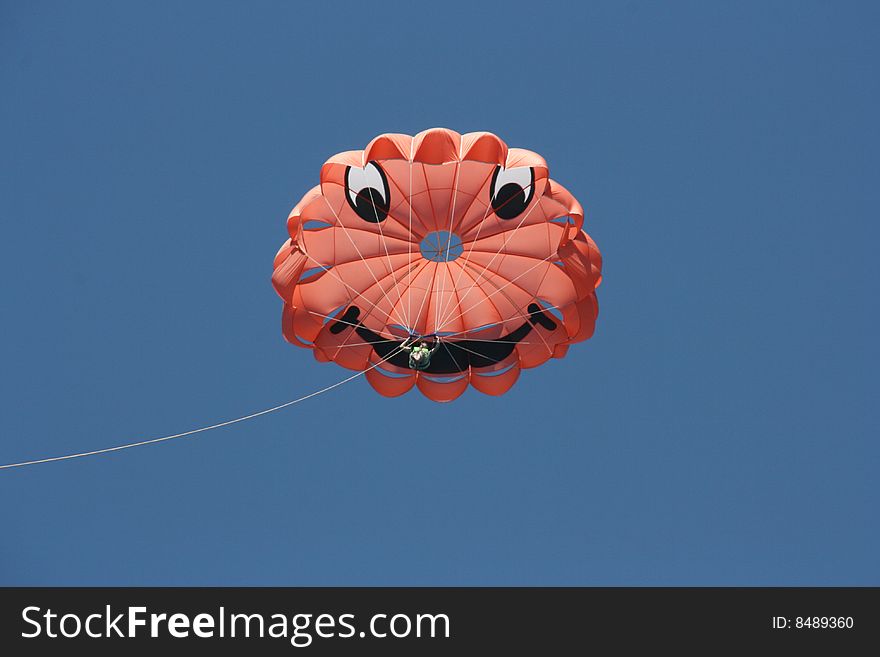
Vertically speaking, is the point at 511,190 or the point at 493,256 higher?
the point at 511,190

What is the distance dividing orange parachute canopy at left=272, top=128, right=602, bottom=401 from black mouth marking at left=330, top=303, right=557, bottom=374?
24 millimetres

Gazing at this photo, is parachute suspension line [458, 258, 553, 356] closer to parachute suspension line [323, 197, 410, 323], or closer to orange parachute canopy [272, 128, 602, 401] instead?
orange parachute canopy [272, 128, 602, 401]

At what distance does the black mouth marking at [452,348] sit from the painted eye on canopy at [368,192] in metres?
2.01

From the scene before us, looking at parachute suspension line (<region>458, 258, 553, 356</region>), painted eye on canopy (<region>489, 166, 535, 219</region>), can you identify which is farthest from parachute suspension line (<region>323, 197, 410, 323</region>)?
painted eye on canopy (<region>489, 166, 535, 219</region>)

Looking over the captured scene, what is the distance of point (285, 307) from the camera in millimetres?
27031

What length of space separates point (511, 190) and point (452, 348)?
3.29m

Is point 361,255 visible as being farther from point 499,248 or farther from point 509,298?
point 509,298

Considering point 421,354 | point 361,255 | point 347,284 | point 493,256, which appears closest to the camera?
point 421,354

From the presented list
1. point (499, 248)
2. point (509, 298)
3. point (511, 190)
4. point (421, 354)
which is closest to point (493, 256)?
point (499, 248)

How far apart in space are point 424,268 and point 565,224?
2939mm

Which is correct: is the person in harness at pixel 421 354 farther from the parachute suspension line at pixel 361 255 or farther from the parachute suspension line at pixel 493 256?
the parachute suspension line at pixel 493 256

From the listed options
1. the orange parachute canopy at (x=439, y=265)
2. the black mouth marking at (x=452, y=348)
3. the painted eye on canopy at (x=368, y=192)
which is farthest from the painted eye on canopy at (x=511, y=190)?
the black mouth marking at (x=452, y=348)

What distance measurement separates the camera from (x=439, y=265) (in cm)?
2792
